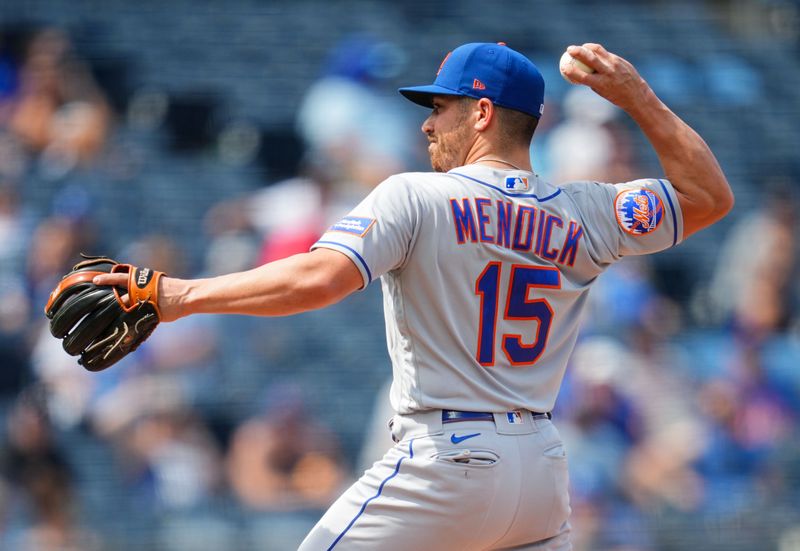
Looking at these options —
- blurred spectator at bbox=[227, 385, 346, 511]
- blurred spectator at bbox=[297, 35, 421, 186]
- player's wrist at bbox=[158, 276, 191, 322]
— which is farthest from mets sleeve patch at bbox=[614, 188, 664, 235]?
blurred spectator at bbox=[297, 35, 421, 186]

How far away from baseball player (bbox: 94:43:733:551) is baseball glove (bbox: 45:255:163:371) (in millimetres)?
32

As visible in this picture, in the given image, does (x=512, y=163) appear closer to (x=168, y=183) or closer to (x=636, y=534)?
(x=636, y=534)

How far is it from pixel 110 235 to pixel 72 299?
489cm

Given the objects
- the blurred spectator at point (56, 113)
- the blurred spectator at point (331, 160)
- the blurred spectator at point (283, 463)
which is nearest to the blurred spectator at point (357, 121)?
the blurred spectator at point (331, 160)

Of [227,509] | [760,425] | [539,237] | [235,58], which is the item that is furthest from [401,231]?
[235,58]

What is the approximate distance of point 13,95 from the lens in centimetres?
770

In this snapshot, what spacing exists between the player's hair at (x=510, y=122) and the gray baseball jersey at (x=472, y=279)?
0.10m

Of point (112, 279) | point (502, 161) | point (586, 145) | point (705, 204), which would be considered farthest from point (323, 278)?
point (586, 145)

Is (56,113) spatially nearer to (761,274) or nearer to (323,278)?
(761,274)

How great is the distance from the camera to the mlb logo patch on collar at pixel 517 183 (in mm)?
2756

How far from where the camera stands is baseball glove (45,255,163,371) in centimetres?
252

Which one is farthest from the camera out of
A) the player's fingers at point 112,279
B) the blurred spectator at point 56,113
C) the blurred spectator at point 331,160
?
the blurred spectator at point 56,113

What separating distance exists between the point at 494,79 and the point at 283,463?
398 centimetres

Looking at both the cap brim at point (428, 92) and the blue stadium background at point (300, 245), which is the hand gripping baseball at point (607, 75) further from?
the blue stadium background at point (300, 245)
